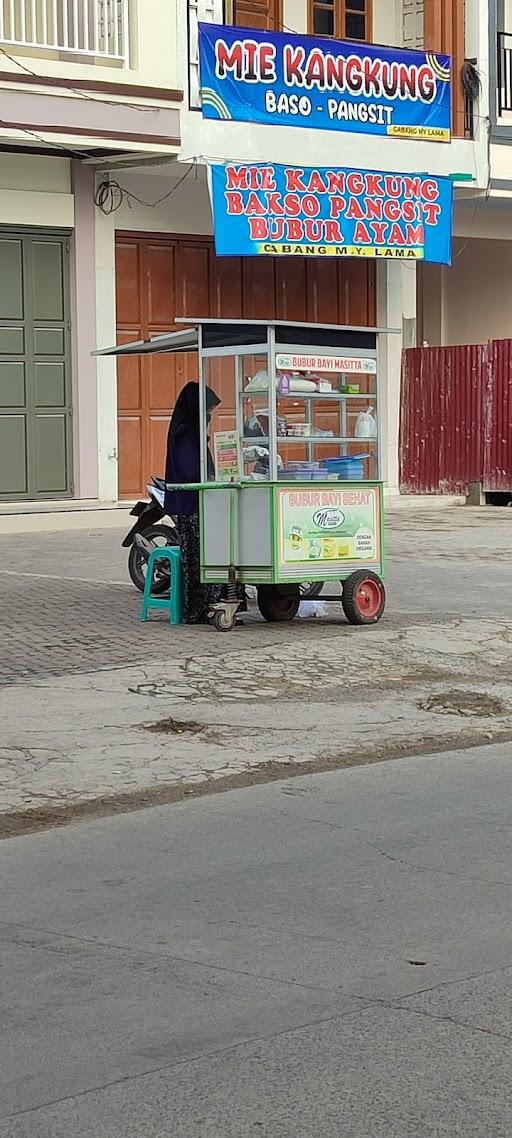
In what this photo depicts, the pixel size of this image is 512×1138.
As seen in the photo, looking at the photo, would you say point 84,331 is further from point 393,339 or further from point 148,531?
point 148,531

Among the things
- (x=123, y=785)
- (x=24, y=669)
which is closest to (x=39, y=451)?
(x=24, y=669)

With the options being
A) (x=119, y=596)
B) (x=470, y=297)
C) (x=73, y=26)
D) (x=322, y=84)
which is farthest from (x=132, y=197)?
(x=470, y=297)

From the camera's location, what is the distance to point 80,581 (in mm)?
14695

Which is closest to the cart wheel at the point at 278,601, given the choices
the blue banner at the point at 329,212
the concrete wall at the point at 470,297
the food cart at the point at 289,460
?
the food cart at the point at 289,460

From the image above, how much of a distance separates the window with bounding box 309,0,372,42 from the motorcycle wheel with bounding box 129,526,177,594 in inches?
460

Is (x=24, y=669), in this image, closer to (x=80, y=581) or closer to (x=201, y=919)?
(x=80, y=581)

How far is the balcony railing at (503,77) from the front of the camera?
2284cm

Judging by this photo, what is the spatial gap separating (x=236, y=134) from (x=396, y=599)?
8467 millimetres

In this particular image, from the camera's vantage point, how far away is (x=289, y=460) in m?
11.7

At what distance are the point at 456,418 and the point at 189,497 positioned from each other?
11.9 m

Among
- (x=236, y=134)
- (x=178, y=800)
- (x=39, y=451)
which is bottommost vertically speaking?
(x=178, y=800)

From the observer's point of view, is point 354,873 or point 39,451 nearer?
point 354,873

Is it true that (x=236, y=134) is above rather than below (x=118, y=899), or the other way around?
above

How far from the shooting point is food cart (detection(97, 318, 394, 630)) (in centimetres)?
1145
